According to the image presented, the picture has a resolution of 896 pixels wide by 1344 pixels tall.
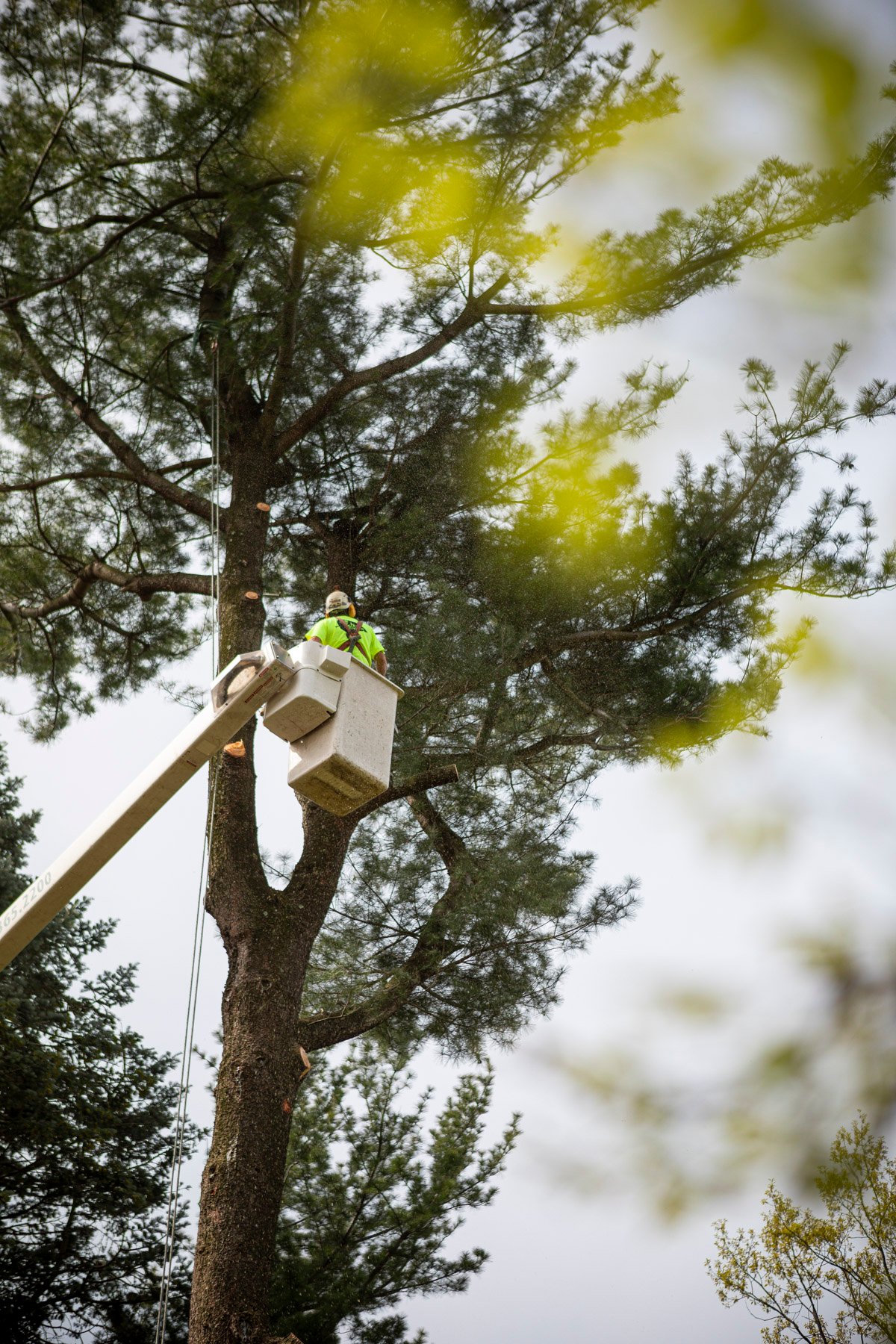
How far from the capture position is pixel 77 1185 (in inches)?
313

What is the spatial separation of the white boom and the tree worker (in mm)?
404

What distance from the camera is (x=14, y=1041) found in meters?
7.66

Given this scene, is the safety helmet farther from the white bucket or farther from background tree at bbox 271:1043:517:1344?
background tree at bbox 271:1043:517:1344

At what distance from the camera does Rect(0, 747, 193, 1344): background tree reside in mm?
7645

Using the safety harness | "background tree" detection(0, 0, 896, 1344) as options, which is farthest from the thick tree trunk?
the safety harness

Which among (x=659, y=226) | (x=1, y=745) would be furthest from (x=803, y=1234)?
(x=1, y=745)

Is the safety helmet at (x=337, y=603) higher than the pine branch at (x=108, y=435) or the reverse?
the reverse

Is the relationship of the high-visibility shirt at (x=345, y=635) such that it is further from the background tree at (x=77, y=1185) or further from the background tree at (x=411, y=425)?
the background tree at (x=77, y=1185)

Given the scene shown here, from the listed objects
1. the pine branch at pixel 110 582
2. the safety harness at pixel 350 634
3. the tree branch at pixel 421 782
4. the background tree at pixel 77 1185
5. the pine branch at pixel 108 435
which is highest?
the pine branch at pixel 108 435

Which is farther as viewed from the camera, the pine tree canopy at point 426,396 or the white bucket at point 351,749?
the pine tree canopy at point 426,396

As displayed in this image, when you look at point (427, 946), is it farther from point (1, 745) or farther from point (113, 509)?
point (1, 745)

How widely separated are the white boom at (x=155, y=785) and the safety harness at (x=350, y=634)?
53 cm

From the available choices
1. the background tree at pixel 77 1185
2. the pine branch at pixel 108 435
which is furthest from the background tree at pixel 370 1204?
the pine branch at pixel 108 435

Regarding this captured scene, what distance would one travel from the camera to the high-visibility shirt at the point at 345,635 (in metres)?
4.62
